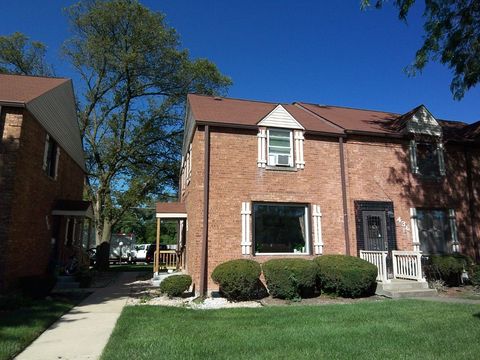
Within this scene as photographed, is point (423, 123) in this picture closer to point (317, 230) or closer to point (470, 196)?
point (470, 196)

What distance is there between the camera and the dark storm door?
578 inches

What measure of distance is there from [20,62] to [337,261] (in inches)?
1043

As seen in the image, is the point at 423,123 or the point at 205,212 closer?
the point at 205,212

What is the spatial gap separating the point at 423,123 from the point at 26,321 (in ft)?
50.7

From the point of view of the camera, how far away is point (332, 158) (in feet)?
49.6

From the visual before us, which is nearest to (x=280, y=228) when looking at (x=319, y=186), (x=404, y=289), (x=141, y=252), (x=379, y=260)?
(x=319, y=186)

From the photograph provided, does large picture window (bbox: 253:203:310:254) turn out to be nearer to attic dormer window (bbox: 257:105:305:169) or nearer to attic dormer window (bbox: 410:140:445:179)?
attic dormer window (bbox: 257:105:305:169)

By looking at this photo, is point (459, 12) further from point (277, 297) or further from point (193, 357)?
point (193, 357)

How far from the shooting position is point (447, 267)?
1387 cm

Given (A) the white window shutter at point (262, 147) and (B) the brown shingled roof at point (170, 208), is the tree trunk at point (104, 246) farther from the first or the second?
(A) the white window shutter at point (262, 147)

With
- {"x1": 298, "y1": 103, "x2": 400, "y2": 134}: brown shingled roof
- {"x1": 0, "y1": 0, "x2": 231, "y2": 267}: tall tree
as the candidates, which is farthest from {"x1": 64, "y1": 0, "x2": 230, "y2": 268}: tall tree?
{"x1": 298, "y1": 103, "x2": 400, "y2": 134}: brown shingled roof

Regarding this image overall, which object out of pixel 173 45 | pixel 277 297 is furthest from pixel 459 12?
pixel 173 45

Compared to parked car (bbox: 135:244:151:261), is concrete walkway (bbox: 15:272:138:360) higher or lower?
lower

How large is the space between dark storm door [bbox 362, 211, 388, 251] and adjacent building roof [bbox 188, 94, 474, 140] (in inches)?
129
